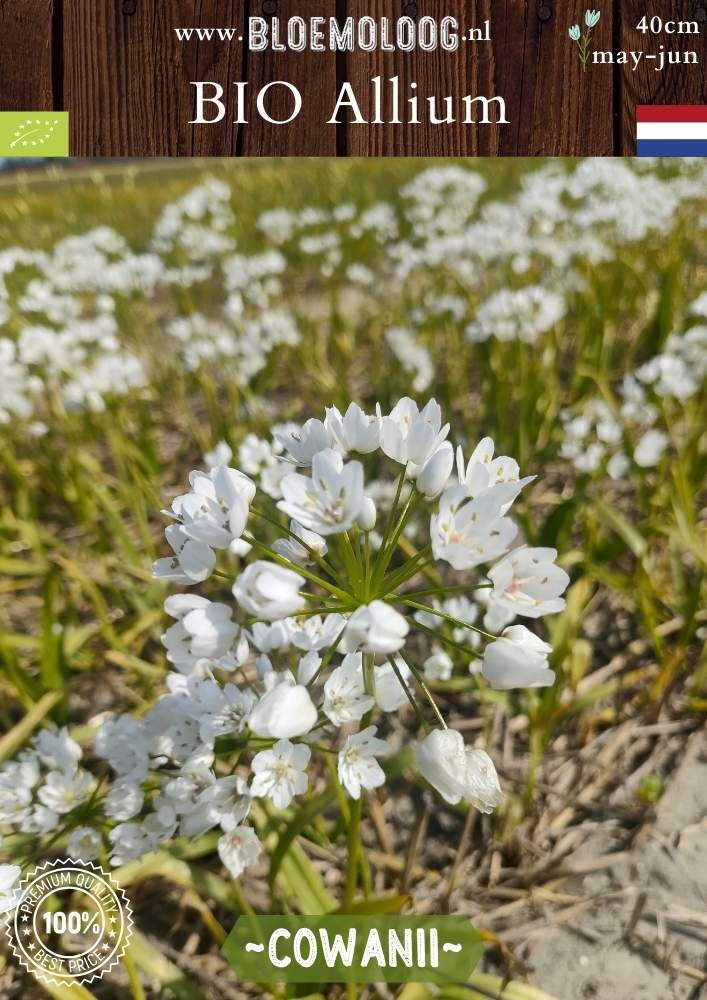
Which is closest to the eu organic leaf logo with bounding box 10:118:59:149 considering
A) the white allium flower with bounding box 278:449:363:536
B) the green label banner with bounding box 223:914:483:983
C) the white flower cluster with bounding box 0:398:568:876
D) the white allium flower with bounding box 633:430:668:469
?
the white flower cluster with bounding box 0:398:568:876

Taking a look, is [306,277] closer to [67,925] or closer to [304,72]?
[304,72]

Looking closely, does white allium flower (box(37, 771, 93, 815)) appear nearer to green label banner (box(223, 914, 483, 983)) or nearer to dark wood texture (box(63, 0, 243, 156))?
green label banner (box(223, 914, 483, 983))

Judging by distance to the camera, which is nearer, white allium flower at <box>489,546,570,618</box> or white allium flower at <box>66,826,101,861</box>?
white allium flower at <box>489,546,570,618</box>

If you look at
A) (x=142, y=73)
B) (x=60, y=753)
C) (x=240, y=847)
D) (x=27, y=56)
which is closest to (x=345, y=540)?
(x=240, y=847)

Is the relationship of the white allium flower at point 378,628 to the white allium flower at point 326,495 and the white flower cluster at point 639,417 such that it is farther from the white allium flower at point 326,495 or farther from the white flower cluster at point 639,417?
the white flower cluster at point 639,417

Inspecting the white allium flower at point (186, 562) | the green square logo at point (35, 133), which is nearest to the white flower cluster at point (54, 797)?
the white allium flower at point (186, 562)

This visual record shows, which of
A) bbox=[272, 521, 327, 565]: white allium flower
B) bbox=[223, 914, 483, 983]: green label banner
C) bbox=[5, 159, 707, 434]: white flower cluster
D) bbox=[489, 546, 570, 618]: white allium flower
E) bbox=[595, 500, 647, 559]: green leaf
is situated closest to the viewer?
bbox=[489, 546, 570, 618]: white allium flower
